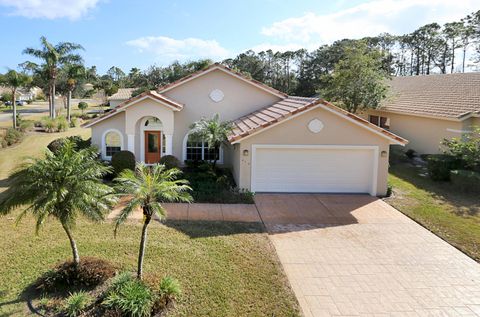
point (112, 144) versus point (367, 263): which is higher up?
point (112, 144)

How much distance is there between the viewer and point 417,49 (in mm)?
71312

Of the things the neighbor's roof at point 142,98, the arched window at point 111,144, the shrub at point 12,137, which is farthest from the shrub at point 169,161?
the shrub at point 12,137

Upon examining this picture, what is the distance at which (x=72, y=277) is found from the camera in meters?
8.69

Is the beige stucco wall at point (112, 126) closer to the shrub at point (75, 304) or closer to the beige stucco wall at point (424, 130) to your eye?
the shrub at point (75, 304)

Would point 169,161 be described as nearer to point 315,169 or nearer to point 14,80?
point 315,169

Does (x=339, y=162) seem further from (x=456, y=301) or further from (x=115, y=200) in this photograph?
(x=115, y=200)

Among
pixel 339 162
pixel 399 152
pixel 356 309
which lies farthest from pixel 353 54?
pixel 356 309

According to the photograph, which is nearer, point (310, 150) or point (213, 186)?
point (310, 150)

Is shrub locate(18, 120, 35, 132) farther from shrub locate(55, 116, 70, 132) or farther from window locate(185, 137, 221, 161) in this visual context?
window locate(185, 137, 221, 161)

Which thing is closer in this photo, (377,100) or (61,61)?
(377,100)

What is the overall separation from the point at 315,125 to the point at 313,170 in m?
2.02

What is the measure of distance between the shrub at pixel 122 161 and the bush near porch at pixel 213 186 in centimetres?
271

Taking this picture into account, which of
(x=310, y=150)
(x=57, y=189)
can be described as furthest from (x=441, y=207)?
(x=57, y=189)

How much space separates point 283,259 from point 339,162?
7663 mm
